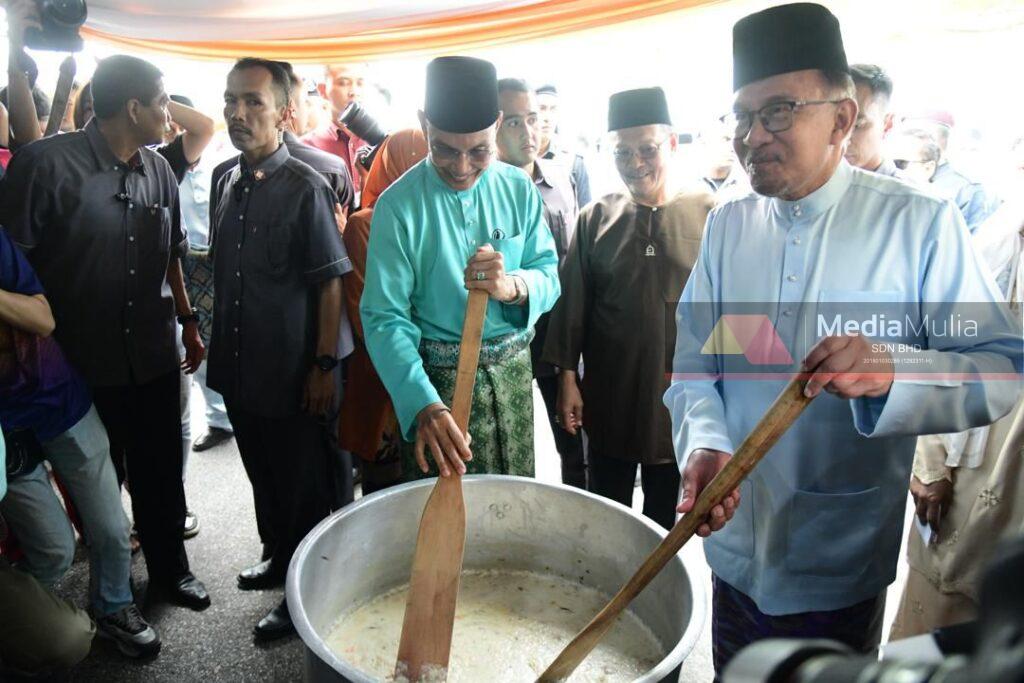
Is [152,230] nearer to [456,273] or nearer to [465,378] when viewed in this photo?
[456,273]

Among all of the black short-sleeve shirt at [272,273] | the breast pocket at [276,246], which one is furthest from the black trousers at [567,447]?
the breast pocket at [276,246]

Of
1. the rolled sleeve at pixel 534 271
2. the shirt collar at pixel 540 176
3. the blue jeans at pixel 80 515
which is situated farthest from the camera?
the shirt collar at pixel 540 176

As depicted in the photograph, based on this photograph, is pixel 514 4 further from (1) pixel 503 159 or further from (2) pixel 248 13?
(1) pixel 503 159

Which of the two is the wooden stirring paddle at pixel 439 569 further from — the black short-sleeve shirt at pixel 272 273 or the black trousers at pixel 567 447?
the black trousers at pixel 567 447

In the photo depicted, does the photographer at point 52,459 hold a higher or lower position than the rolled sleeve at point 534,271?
lower

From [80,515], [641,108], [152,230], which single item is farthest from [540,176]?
[80,515]

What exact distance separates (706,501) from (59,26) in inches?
78.3

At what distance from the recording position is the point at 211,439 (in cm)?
375

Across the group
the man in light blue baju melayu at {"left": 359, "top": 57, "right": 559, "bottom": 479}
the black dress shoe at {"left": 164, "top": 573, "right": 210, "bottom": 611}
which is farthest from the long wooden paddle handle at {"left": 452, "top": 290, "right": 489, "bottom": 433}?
the black dress shoe at {"left": 164, "top": 573, "right": 210, "bottom": 611}

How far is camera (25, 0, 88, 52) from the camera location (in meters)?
1.75

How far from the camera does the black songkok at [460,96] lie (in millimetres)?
1646

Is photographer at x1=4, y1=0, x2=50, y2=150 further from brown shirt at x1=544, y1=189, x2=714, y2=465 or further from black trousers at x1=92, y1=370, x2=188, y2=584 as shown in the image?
brown shirt at x1=544, y1=189, x2=714, y2=465

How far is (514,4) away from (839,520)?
1.42 metres

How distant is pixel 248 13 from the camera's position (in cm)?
187
